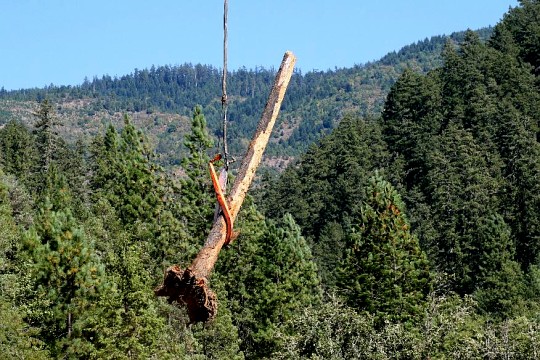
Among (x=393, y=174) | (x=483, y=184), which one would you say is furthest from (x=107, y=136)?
(x=483, y=184)

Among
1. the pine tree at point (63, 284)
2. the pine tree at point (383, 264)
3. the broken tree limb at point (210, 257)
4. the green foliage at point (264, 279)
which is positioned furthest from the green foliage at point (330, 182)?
the broken tree limb at point (210, 257)

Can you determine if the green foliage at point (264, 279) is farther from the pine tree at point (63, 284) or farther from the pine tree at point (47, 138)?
the pine tree at point (47, 138)

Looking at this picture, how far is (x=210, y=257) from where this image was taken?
15.9ft

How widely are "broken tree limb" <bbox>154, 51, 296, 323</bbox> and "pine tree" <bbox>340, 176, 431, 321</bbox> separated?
4259 cm

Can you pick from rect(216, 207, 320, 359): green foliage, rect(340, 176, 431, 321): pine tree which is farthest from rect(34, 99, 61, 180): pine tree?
rect(340, 176, 431, 321): pine tree

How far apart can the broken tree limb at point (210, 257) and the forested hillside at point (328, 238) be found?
10.9m

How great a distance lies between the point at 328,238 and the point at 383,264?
28372 mm

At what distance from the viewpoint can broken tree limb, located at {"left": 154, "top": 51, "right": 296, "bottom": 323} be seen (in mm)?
4754

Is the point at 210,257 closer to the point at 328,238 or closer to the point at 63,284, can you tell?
the point at 63,284

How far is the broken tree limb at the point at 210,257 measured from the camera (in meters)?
4.75

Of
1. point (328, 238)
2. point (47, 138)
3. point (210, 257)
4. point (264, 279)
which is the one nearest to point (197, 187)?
point (264, 279)

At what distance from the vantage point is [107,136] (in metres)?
73.5

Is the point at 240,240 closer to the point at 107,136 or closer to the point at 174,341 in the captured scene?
the point at 174,341

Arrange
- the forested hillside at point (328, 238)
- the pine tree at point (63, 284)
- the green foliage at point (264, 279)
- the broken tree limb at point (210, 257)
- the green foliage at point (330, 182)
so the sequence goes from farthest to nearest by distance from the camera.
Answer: the green foliage at point (330, 182), the green foliage at point (264, 279), the pine tree at point (63, 284), the forested hillside at point (328, 238), the broken tree limb at point (210, 257)
